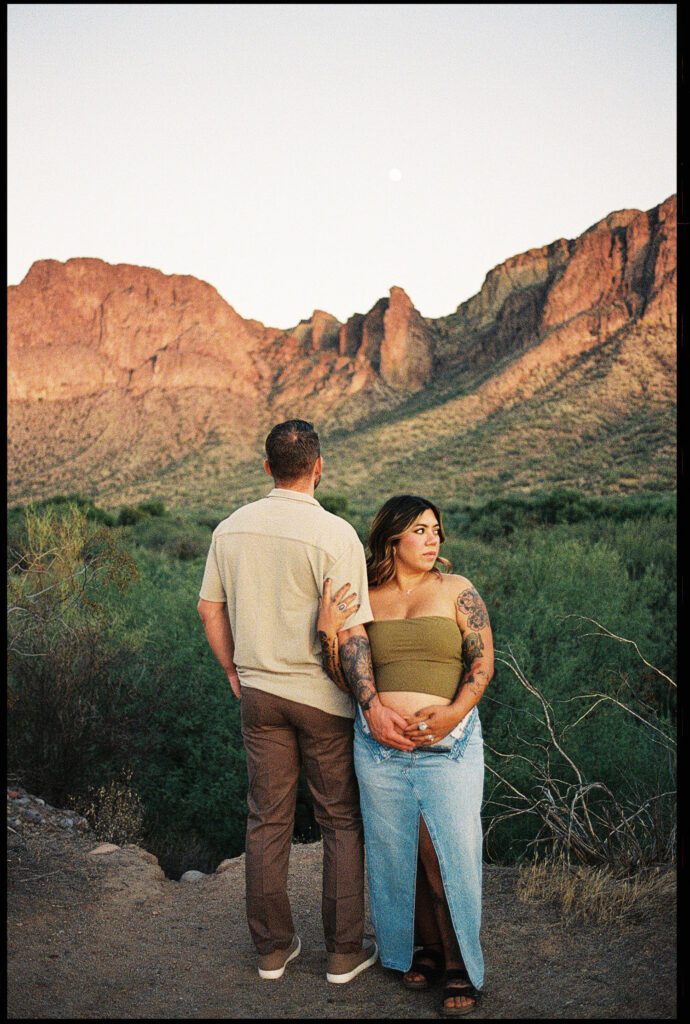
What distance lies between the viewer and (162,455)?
64.8m

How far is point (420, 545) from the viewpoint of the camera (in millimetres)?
3320

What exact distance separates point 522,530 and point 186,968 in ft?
62.5

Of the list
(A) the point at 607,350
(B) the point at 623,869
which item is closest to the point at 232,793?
(B) the point at 623,869

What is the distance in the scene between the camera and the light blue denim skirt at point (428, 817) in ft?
10.3

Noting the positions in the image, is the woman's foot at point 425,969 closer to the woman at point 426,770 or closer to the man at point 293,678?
the woman at point 426,770

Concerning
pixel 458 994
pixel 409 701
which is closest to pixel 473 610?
pixel 409 701

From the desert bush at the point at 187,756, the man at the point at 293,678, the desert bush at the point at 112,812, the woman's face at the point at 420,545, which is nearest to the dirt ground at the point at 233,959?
the man at the point at 293,678

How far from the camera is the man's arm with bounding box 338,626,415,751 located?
3.09 meters

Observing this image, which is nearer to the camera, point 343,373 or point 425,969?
point 425,969

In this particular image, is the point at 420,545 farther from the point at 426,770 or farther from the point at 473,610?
the point at 426,770

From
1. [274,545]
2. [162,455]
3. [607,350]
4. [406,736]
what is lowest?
[406,736]

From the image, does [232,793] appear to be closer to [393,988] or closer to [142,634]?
[142,634]

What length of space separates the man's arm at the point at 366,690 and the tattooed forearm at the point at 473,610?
1.35 ft

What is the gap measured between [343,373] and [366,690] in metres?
77.8
